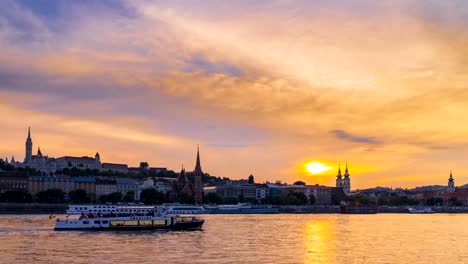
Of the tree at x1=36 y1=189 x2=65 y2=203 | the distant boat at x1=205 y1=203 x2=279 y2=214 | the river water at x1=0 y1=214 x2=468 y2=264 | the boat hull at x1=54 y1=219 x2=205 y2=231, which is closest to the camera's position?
the river water at x1=0 y1=214 x2=468 y2=264

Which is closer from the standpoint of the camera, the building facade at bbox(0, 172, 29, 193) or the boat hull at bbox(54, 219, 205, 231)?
the boat hull at bbox(54, 219, 205, 231)

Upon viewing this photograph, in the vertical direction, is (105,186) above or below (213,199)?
above

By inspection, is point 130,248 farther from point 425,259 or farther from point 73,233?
point 425,259

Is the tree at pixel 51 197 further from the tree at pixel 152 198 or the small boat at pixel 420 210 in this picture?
the small boat at pixel 420 210

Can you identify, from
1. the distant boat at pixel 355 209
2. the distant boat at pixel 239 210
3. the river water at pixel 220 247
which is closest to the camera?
the river water at pixel 220 247

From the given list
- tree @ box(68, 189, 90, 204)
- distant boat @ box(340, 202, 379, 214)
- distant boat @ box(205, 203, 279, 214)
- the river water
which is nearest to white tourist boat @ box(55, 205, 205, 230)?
the river water

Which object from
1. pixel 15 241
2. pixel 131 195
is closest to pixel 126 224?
pixel 15 241

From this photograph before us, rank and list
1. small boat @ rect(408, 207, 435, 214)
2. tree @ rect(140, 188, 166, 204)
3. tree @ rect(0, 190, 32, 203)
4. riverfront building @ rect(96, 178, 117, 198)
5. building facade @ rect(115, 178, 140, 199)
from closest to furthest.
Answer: tree @ rect(0, 190, 32, 203)
tree @ rect(140, 188, 166, 204)
small boat @ rect(408, 207, 435, 214)
riverfront building @ rect(96, 178, 117, 198)
building facade @ rect(115, 178, 140, 199)

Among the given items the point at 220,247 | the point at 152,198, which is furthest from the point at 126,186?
the point at 220,247

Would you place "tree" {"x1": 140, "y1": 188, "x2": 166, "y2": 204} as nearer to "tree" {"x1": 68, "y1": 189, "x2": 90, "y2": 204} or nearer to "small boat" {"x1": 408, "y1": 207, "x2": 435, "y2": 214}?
"tree" {"x1": 68, "y1": 189, "x2": 90, "y2": 204}

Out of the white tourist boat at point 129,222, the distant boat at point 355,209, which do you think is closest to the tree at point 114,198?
the distant boat at point 355,209

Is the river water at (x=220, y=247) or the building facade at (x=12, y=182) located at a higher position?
the building facade at (x=12, y=182)

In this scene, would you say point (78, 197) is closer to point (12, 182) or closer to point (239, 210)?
point (12, 182)

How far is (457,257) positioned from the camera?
42000 millimetres
